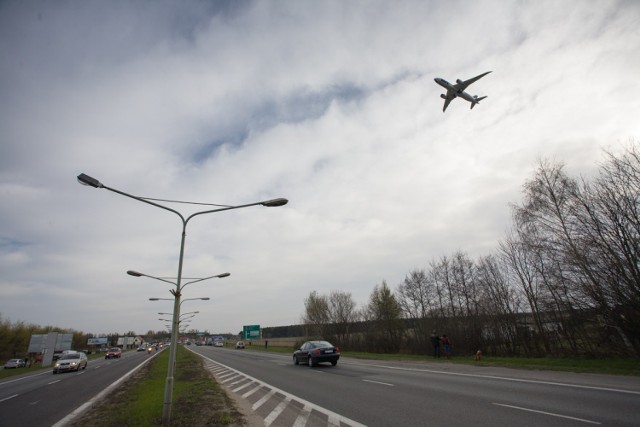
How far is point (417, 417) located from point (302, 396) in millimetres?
4880

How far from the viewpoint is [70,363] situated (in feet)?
97.7

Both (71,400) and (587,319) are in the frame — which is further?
(587,319)

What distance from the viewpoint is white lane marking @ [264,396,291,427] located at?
788 cm

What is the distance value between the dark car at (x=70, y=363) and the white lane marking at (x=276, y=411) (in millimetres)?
30386

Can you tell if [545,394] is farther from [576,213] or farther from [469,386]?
[576,213]

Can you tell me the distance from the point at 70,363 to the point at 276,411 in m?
Answer: 31.9

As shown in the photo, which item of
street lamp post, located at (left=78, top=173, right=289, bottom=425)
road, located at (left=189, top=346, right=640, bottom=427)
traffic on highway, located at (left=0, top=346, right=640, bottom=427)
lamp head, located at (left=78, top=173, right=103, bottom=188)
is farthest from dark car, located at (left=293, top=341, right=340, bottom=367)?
lamp head, located at (left=78, top=173, right=103, bottom=188)

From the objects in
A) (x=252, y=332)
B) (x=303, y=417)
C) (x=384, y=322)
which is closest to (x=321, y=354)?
(x=303, y=417)

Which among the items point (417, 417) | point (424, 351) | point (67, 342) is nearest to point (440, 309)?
point (424, 351)

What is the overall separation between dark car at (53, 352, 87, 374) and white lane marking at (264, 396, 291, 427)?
99.7 feet

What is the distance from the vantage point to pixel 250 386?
1438 centimetres

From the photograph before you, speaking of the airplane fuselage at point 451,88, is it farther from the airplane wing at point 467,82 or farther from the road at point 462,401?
the road at point 462,401

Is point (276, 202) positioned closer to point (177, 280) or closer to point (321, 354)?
point (177, 280)

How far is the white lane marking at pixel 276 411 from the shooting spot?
7.88 meters
